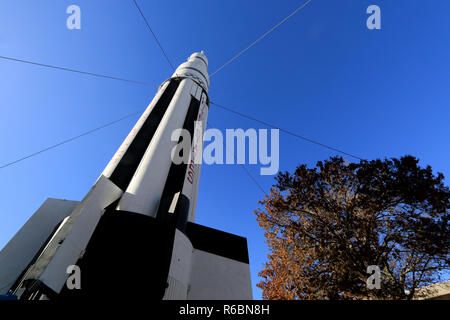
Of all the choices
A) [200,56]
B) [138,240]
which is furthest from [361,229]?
[200,56]

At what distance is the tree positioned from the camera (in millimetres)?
7730

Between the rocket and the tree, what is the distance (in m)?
4.94

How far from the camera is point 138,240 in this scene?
387 cm

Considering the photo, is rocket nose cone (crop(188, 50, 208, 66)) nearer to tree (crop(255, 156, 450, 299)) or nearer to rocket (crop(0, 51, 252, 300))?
rocket (crop(0, 51, 252, 300))

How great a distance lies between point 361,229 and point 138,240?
8.46 metres

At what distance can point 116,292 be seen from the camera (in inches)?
127

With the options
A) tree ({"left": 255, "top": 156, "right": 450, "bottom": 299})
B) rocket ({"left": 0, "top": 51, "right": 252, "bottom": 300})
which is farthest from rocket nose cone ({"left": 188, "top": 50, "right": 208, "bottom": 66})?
tree ({"left": 255, "top": 156, "right": 450, "bottom": 299})

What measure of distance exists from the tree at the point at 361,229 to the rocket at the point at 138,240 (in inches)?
195

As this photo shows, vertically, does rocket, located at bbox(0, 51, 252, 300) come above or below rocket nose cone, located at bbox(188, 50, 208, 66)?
below

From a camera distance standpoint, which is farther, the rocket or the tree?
the tree

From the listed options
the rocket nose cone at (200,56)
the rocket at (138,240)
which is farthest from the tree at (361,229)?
the rocket nose cone at (200,56)

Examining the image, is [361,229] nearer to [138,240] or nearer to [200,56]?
[138,240]
